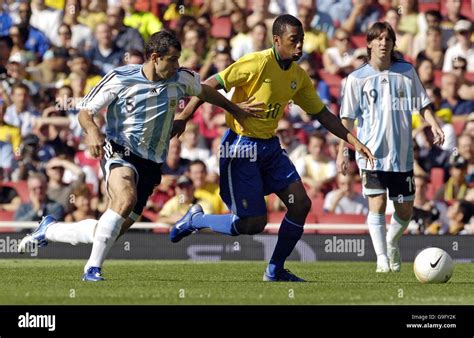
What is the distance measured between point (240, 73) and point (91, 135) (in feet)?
5.72

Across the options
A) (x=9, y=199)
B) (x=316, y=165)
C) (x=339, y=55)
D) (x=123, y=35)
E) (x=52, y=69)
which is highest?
(x=123, y=35)

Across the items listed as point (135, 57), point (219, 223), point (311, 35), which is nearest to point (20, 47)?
point (135, 57)

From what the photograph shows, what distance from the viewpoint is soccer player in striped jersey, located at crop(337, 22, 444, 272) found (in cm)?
1317

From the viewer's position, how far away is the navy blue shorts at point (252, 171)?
11.3 metres

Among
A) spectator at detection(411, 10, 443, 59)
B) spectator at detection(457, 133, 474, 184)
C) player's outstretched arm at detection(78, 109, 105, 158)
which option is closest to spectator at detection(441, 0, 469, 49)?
spectator at detection(411, 10, 443, 59)

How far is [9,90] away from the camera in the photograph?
1944 centimetres

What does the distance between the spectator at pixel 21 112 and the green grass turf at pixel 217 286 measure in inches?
192

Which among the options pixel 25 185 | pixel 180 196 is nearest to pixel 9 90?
pixel 25 185

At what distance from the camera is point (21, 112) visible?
19.1m

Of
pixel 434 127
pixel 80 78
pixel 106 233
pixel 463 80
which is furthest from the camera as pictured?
pixel 80 78

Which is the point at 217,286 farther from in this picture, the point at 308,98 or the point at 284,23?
the point at 284,23
